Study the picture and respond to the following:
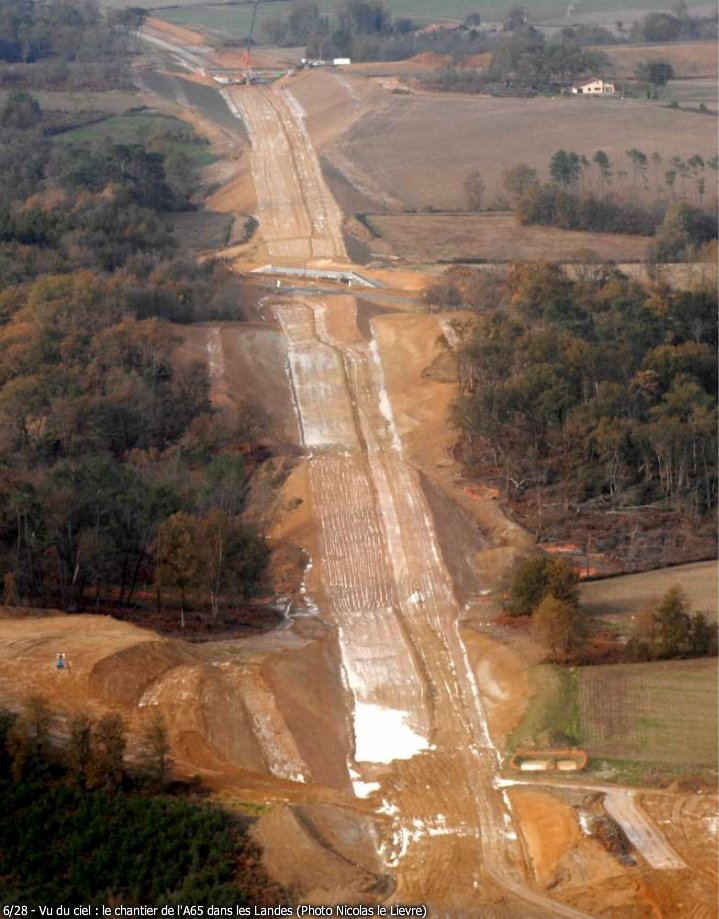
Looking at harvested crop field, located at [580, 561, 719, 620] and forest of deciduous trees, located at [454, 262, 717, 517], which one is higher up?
forest of deciduous trees, located at [454, 262, 717, 517]

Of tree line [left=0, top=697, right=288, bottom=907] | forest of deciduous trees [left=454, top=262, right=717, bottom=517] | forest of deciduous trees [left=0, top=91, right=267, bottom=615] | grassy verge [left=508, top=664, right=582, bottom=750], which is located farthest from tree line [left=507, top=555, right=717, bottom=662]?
tree line [left=0, top=697, right=288, bottom=907]

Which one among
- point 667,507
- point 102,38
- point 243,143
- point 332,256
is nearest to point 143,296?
point 332,256

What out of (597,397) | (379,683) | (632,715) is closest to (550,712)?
(632,715)

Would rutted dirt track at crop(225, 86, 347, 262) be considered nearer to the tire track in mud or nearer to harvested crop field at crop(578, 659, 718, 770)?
the tire track in mud

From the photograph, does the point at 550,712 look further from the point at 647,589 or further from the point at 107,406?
the point at 107,406

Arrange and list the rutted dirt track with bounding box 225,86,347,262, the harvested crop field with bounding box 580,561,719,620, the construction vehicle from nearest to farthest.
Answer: the harvested crop field with bounding box 580,561,719,620, the rutted dirt track with bounding box 225,86,347,262, the construction vehicle
